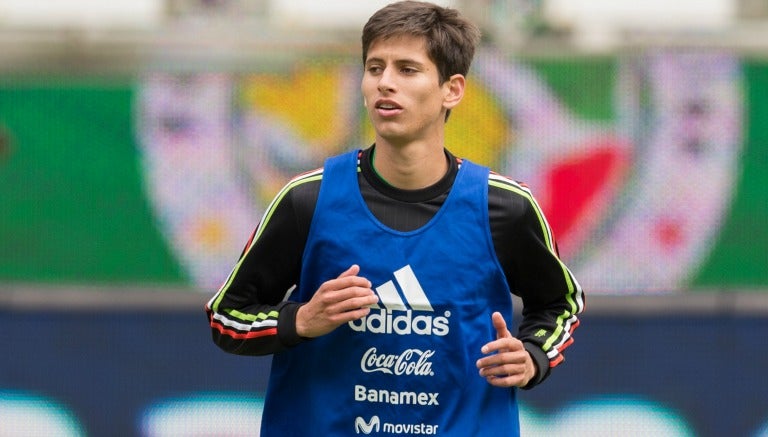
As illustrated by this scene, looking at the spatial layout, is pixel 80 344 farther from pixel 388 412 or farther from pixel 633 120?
pixel 388 412

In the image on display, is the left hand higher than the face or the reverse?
the reverse

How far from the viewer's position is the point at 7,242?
6.28 m

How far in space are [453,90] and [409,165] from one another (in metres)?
0.23

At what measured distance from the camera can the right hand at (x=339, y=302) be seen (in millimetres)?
3365

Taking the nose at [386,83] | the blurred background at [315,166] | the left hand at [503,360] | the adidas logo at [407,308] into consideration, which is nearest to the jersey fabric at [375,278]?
the adidas logo at [407,308]

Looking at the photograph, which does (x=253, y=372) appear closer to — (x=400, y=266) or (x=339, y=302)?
(x=400, y=266)

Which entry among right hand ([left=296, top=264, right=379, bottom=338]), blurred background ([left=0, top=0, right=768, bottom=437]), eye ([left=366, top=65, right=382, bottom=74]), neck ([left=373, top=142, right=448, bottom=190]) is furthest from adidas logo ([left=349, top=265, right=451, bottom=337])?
blurred background ([left=0, top=0, right=768, bottom=437])

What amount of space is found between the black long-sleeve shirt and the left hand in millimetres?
156

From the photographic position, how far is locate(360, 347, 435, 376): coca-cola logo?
142 inches

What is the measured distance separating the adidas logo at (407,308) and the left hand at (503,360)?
0.51 feet

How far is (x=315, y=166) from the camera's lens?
6.17 meters

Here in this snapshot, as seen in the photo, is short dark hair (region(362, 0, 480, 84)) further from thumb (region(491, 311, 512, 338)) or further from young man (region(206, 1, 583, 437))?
thumb (region(491, 311, 512, 338))

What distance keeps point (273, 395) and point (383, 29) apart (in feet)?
3.20

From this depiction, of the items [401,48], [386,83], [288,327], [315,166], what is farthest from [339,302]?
[315,166]
